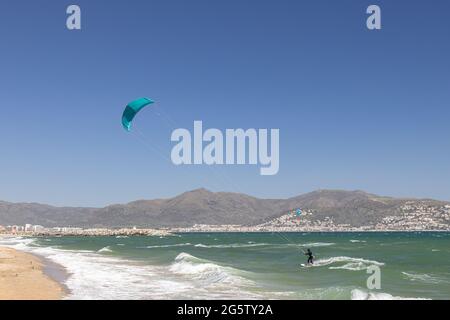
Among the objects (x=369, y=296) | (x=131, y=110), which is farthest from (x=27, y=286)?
(x=369, y=296)

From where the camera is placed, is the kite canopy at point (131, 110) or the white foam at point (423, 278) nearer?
the kite canopy at point (131, 110)

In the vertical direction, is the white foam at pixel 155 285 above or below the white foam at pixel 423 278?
above

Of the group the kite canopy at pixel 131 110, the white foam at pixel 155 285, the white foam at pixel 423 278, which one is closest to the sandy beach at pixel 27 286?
the white foam at pixel 155 285

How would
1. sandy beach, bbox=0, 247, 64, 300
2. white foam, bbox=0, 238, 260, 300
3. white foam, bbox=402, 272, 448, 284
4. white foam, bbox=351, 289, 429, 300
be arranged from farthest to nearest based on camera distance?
white foam, bbox=402, 272, 448, 284 < white foam, bbox=351, 289, 429, 300 < white foam, bbox=0, 238, 260, 300 < sandy beach, bbox=0, 247, 64, 300

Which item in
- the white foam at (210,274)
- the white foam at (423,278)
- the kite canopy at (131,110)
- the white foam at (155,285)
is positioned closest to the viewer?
the white foam at (155,285)

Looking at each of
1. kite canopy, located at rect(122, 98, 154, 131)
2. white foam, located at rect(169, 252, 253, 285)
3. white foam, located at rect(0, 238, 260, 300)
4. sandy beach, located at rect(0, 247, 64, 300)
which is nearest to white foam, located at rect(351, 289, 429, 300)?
white foam, located at rect(0, 238, 260, 300)

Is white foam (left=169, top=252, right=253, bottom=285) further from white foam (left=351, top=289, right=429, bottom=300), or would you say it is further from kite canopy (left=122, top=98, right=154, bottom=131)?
kite canopy (left=122, top=98, right=154, bottom=131)

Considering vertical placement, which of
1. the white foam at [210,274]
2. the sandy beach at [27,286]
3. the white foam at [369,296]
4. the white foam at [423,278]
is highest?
the sandy beach at [27,286]

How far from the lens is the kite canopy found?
86.2 feet

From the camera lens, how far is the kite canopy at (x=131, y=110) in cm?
2627

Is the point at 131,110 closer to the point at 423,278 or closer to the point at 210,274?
the point at 210,274

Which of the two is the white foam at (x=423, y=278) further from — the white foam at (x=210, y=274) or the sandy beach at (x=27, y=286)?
the sandy beach at (x=27, y=286)
